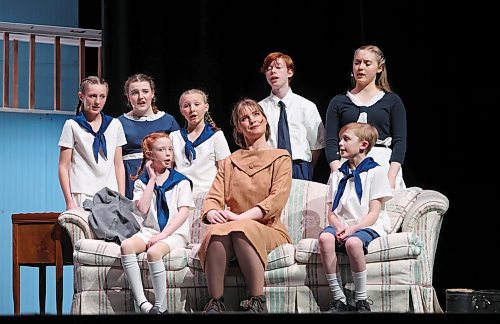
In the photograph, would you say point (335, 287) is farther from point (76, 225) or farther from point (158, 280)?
point (76, 225)

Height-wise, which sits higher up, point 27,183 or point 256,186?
point 27,183

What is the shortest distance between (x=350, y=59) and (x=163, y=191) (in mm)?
2047

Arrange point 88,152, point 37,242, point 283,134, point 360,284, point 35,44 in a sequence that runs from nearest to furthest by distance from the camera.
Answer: point 360,284 → point 37,242 → point 88,152 → point 283,134 → point 35,44

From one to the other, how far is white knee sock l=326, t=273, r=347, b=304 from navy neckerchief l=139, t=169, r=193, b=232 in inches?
34.9

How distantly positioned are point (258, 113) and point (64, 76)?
8.40ft

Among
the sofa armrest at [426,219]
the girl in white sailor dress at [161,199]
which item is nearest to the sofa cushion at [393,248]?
the sofa armrest at [426,219]

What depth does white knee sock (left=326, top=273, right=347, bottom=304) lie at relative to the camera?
3959 millimetres

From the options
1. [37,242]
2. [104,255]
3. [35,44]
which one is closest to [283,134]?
[104,255]

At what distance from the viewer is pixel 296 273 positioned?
409cm

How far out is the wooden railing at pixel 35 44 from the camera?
20.6 feet

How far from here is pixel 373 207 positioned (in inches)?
163
